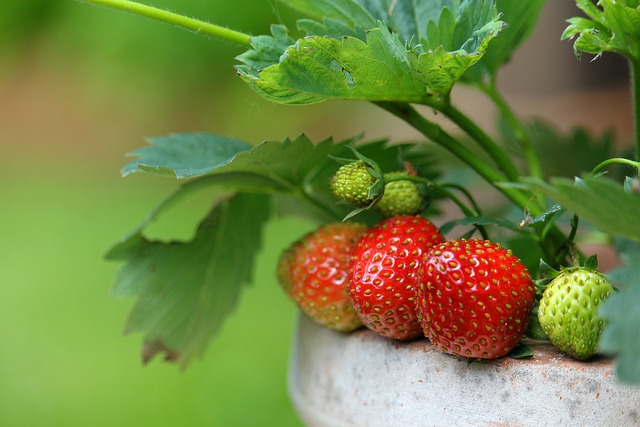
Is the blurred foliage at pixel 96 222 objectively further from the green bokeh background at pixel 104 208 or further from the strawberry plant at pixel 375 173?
the strawberry plant at pixel 375 173

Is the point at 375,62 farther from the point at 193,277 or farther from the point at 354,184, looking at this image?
the point at 193,277

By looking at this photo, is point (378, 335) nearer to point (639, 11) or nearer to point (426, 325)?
point (426, 325)

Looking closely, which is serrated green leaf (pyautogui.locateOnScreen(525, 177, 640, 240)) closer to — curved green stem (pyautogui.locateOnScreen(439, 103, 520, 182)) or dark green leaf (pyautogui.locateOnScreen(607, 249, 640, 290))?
dark green leaf (pyautogui.locateOnScreen(607, 249, 640, 290))

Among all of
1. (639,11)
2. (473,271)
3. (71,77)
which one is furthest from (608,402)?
(71,77)

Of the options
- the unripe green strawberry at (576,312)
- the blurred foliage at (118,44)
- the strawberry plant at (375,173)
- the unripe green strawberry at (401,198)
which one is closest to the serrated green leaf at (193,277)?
the strawberry plant at (375,173)

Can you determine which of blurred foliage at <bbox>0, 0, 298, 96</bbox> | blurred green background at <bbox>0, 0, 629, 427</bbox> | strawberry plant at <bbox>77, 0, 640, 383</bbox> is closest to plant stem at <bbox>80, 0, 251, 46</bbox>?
strawberry plant at <bbox>77, 0, 640, 383</bbox>

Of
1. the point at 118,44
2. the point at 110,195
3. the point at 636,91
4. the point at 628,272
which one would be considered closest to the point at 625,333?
the point at 628,272
